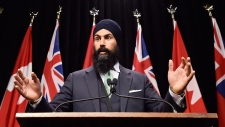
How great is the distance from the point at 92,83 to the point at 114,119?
1185mm

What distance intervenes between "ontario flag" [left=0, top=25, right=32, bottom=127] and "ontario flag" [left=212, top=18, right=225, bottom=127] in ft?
7.85

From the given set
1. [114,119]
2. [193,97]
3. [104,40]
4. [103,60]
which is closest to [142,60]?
[193,97]

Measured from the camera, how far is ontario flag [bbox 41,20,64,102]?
139 inches

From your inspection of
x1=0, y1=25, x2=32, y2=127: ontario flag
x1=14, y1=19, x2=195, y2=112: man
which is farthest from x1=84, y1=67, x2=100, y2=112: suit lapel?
x1=0, y1=25, x2=32, y2=127: ontario flag

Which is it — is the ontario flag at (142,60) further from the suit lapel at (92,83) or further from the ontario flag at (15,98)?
the ontario flag at (15,98)

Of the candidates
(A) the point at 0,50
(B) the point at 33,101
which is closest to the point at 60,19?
(A) the point at 0,50

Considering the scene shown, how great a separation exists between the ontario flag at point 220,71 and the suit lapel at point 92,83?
1843mm

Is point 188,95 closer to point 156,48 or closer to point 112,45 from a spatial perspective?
point 156,48

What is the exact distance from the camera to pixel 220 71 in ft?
12.3

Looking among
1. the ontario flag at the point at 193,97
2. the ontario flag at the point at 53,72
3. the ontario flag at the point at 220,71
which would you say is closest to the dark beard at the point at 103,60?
the ontario flag at the point at 53,72

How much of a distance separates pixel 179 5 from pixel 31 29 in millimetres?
2276

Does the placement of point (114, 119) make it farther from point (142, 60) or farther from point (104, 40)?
point (142, 60)

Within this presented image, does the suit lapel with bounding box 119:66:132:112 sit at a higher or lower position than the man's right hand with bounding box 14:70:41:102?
lower

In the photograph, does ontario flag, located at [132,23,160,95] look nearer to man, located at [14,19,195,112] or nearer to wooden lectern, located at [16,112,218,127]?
man, located at [14,19,195,112]
